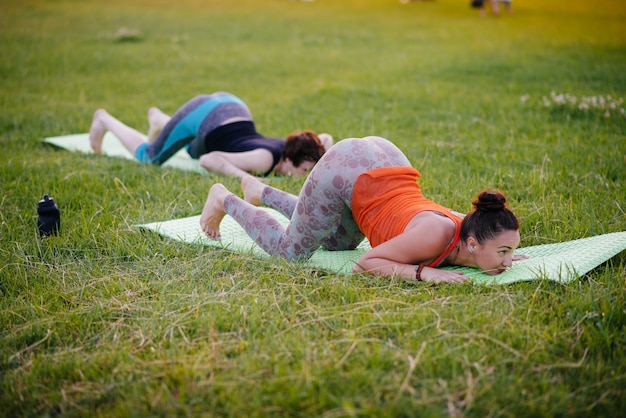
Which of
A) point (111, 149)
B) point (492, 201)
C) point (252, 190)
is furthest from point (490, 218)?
point (111, 149)

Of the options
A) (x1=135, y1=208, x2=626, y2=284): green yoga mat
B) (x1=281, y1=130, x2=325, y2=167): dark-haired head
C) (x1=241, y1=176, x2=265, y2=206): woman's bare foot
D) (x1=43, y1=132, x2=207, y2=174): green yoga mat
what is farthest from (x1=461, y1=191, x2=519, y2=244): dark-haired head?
(x1=43, y1=132, x2=207, y2=174): green yoga mat

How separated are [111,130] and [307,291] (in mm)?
4076

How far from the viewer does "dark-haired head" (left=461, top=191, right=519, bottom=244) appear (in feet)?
10.4

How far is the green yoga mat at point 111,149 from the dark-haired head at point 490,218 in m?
3.30

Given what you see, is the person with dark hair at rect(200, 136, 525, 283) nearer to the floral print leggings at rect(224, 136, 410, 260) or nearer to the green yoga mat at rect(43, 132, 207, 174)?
the floral print leggings at rect(224, 136, 410, 260)

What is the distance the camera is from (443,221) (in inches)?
129

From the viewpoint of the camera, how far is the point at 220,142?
19.7ft

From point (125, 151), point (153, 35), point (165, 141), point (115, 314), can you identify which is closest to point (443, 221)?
point (115, 314)

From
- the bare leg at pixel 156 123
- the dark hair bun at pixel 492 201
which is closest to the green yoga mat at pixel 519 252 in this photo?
the dark hair bun at pixel 492 201

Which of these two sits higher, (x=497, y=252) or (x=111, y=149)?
(x=497, y=252)

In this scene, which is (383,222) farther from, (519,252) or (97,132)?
(97,132)

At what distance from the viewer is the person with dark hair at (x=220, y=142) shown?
5.50 m

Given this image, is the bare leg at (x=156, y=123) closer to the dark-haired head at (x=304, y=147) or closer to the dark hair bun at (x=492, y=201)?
the dark-haired head at (x=304, y=147)

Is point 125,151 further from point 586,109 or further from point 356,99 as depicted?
point 586,109
